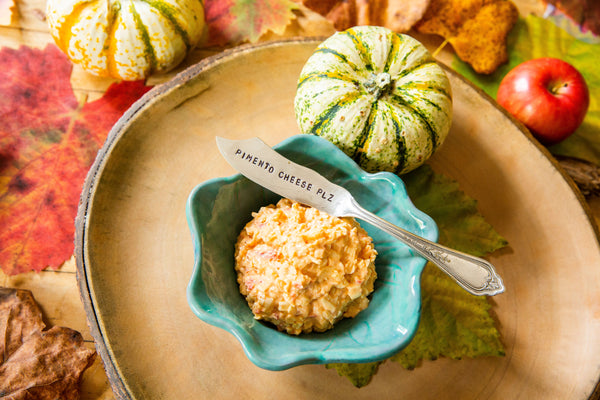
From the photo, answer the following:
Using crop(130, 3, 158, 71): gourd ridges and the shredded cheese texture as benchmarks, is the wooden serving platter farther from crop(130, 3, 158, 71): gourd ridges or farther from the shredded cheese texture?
the shredded cheese texture

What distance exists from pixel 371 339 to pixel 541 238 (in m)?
1.02

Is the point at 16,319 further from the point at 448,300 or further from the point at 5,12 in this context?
the point at 448,300

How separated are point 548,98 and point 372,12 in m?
0.99

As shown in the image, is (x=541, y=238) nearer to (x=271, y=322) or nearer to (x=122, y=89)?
(x=271, y=322)

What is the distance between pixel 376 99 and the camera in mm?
1768

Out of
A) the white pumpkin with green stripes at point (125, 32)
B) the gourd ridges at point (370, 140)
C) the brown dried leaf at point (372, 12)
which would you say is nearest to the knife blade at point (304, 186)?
the gourd ridges at point (370, 140)

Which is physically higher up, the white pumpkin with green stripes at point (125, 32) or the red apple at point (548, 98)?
the red apple at point (548, 98)

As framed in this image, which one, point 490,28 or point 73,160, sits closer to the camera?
point 73,160

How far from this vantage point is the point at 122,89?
2.45 meters

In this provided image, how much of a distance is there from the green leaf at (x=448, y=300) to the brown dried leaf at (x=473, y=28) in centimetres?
85

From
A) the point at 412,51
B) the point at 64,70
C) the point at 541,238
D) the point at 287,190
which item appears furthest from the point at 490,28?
the point at 64,70

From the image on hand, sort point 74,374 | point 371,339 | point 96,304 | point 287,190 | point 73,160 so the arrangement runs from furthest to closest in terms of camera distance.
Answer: point 73,160, point 74,374, point 96,304, point 287,190, point 371,339

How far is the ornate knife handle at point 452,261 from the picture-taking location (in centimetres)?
155

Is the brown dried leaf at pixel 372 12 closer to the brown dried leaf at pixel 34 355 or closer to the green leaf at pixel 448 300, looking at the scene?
the green leaf at pixel 448 300
